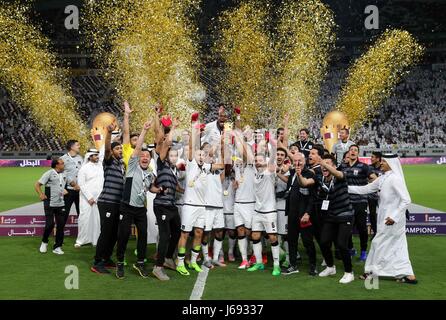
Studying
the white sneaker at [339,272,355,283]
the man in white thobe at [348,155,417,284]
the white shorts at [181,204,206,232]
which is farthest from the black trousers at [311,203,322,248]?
the white shorts at [181,204,206,232]

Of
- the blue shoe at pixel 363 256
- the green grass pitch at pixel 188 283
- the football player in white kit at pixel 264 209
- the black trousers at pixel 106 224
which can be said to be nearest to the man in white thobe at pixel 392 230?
the green grass pitch at pixel 188 283

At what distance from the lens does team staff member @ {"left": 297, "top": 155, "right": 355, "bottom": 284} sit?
880cm

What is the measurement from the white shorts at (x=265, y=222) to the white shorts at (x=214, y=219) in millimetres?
582

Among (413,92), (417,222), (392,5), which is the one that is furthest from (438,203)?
(392,5)

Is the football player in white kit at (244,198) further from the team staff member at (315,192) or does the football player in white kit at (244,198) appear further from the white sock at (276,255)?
the team staff member at (315,192)

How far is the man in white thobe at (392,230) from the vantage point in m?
8.74

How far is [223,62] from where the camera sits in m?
52.1

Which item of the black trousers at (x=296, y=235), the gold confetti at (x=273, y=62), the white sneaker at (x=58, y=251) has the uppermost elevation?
the gold confetti at (x=273, y=62)

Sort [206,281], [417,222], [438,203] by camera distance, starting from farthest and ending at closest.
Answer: [438,203], [417,222], [206,281]

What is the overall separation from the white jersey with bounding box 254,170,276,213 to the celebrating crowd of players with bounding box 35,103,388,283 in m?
0.02

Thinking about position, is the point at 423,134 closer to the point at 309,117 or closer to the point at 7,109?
the point at 309,117

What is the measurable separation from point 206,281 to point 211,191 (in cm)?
157

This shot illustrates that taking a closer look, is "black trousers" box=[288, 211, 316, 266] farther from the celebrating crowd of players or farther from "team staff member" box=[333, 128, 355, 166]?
"team staff member" box=[333, 128, 355, 166]

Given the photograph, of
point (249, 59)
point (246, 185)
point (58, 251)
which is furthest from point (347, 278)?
point (249, 59)
